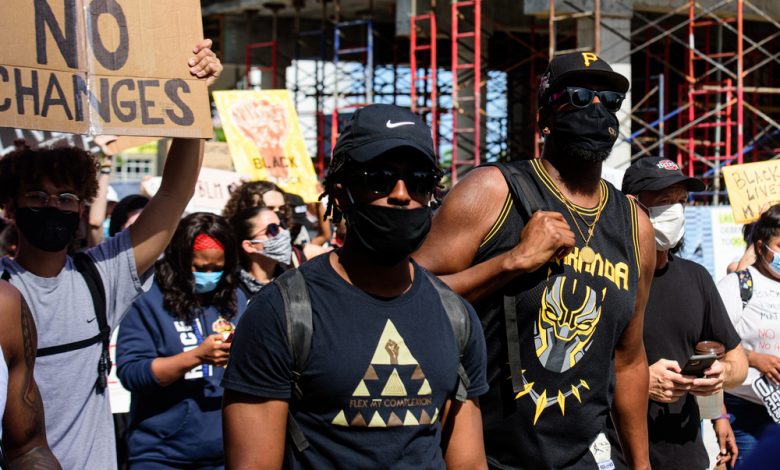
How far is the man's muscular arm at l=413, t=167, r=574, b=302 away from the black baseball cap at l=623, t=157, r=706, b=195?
5.67 feet

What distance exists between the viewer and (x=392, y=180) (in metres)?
2.57

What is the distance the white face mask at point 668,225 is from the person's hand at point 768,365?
4.05 feet

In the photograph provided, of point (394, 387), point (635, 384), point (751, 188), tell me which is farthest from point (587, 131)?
point (751, 188)

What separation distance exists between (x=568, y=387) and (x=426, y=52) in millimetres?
21783

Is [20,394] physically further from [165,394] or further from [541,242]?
[165,394]

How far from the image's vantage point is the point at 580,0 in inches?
679

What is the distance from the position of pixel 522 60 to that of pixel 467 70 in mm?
3101

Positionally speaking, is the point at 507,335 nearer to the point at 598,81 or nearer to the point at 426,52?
the point at 598,81

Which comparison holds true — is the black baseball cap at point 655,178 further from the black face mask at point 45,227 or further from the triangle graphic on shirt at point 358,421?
the triangle graphic on shirt at point 358,421

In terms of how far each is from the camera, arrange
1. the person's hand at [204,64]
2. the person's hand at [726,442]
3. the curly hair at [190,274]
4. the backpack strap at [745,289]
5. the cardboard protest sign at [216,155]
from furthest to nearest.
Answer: the cardboard protest sign at [216,155], the backpack strap at [745,289], the person's hand at [726,442], the curly hair at [190,274], the person's hand at [204,64]

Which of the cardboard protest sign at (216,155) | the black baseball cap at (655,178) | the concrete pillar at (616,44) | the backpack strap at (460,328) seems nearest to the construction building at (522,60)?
the concrete pillar at (616,44)

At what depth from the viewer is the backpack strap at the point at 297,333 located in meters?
2.47

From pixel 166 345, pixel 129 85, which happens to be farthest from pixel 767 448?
pixel 166 345

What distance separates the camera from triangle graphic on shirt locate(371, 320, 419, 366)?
2521 mm
